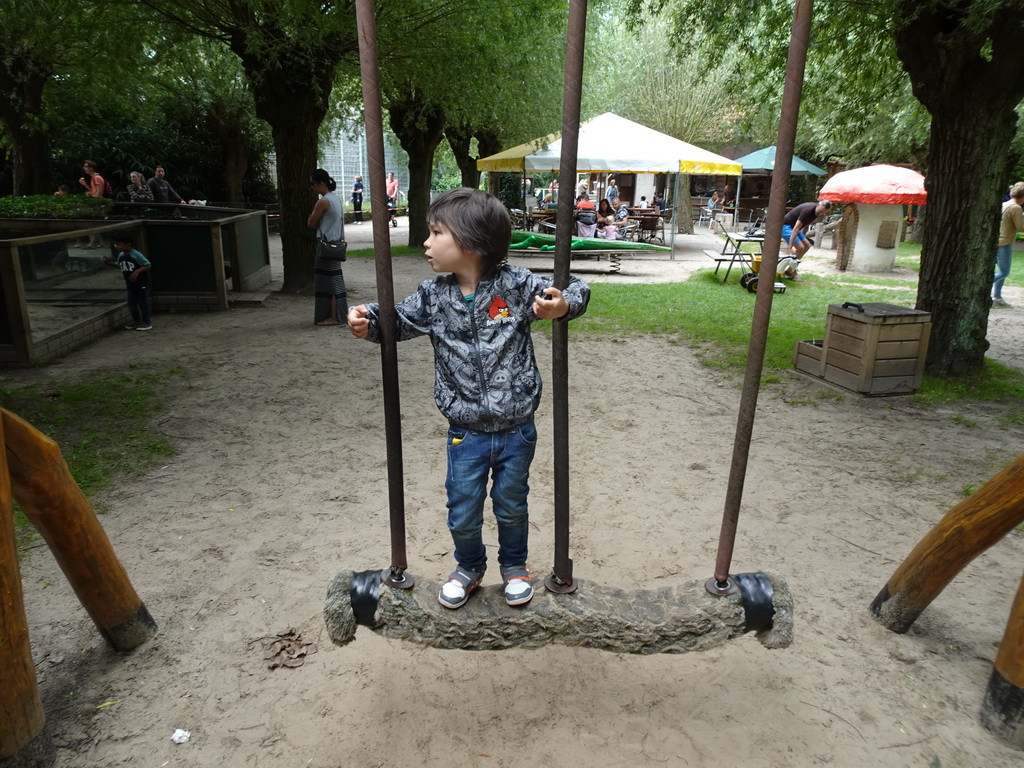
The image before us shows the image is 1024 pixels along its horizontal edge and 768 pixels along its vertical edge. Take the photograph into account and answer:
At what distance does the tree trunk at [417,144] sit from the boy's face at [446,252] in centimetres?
1263

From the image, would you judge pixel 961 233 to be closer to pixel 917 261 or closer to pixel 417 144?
pixel 917 261

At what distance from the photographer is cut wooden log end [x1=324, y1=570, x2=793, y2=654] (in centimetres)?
214

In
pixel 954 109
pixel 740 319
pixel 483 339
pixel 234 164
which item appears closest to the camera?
pixel 483 339

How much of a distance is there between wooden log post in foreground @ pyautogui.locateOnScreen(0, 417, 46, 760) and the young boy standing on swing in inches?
44.7

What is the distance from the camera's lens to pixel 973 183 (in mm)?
5973

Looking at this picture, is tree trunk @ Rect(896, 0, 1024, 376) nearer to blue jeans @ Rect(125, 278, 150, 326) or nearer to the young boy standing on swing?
the young boy standing on swing

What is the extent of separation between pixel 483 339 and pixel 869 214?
47.2 ft

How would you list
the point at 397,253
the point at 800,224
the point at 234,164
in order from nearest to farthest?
1. the point at 800,224
2. the point at 397,253
3. the point at 234,164

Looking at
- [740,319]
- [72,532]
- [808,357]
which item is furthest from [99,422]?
[740,319]

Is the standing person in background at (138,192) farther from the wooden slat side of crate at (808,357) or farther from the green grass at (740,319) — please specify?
the wooden slat side of crate at (808,357)

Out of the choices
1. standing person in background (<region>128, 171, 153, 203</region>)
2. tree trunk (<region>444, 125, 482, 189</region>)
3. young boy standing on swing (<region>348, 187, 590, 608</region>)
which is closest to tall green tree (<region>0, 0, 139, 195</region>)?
standing person in background (<region>128, 171, 153, 203</region>)

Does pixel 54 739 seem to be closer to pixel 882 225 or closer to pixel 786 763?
pixel 786 763

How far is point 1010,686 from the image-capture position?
7.80 ft

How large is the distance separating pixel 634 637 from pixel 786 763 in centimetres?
68
